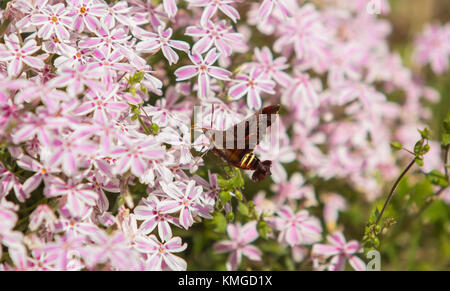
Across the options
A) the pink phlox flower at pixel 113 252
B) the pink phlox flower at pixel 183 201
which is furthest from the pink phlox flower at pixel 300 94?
the pink phlox flower at pixel 113 252

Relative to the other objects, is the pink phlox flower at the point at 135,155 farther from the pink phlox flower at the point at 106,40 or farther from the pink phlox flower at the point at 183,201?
the pink phlox flower at the point at 106,40

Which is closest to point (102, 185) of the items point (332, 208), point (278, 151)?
point (278, 151)

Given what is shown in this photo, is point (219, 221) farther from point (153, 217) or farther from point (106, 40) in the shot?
point (106, 40)

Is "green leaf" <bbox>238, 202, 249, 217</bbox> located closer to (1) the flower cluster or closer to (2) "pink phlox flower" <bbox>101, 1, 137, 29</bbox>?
(1) the flower cluster

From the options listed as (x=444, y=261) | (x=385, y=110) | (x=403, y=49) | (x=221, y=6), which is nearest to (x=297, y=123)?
(x=385, y=110)

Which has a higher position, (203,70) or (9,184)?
(203,70)

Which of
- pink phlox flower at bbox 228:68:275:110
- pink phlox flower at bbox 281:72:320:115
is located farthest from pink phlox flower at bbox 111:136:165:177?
pink phlox flower at bbox 281:72:320:115
